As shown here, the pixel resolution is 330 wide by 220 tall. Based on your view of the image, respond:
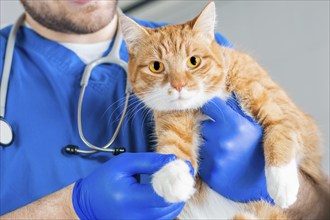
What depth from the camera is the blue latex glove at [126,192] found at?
109 cm

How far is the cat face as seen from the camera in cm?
118

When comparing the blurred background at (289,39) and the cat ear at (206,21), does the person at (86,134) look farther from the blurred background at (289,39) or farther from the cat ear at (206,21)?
the blurred background at (289,39)

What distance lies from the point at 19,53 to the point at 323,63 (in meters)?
1.32

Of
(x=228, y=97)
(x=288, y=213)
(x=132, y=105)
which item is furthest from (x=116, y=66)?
(x=288, y=213)

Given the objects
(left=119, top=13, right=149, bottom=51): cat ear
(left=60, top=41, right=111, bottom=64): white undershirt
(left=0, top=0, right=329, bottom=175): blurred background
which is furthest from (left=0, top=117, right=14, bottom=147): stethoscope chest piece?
(left=0, top=0, right=329, bottom=175): blurred background

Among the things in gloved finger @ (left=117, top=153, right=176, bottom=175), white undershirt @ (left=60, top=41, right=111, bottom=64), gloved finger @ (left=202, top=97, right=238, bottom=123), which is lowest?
gloved finger @ (left=117, top=153, right=176, bottom=175)

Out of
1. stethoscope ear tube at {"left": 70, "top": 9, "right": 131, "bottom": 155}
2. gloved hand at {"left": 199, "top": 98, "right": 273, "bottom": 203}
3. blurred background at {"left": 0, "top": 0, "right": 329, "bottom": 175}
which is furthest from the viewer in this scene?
blurred background at {"left": 0, "top": 0, "right": 329, "bottom": 175}

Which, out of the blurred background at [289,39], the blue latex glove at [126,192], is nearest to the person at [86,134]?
the blue latex glove at [126,192]

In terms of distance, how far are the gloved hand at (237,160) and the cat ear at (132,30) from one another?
0.35 meters

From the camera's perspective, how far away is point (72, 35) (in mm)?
1691

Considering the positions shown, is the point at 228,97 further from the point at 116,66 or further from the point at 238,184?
the point at 116,66

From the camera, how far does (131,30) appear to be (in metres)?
1.31

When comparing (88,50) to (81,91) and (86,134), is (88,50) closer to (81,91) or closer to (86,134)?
(81,91)

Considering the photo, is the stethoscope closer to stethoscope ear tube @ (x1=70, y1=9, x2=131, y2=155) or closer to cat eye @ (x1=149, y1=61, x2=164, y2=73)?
stethoscope ear tube @ (x1=70, y1=9, x2=131, y2=155)
